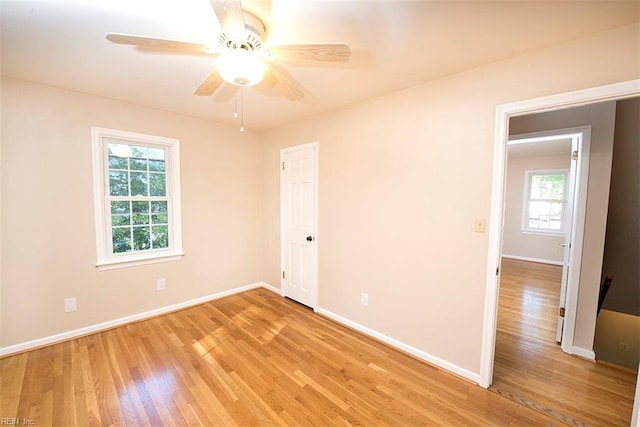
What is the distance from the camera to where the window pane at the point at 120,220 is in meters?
2.74

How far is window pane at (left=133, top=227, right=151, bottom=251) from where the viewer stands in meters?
2.91

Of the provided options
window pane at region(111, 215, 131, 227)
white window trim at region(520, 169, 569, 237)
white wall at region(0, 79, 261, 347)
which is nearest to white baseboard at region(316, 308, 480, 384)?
white wall at region(0, 79, 261, 347)

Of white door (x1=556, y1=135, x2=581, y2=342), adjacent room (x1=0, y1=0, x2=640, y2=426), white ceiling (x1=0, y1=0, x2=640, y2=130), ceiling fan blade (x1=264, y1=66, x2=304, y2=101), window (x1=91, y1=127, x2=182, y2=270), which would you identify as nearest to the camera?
white ceiling (x1=0, y1=0, x2=640, y2=130)

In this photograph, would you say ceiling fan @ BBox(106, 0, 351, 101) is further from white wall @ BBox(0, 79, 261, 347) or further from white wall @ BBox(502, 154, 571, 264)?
white wall @ BBox(502, 154, 571, 264)

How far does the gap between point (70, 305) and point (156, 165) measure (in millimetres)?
1669

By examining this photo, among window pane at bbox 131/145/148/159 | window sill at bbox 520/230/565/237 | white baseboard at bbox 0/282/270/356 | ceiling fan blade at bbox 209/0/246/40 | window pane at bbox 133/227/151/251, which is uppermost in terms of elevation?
ceiling fan blade at bbox 209/0/246/40

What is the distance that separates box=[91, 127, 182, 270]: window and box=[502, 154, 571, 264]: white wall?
261 inches

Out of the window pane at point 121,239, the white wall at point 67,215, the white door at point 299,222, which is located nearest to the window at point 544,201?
the white door at point 299,222

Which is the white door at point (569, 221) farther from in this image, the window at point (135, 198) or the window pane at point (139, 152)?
the window pane at point (139, 152)

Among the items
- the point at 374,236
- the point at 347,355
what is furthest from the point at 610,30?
the point at 347,355

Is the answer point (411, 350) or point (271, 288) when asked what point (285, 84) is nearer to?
point (411, 350)

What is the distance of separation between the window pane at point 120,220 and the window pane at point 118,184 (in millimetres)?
250

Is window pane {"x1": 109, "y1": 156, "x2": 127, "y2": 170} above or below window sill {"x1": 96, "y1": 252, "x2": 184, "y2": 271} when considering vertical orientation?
above

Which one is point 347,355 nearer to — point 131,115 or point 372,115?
point 372,115
